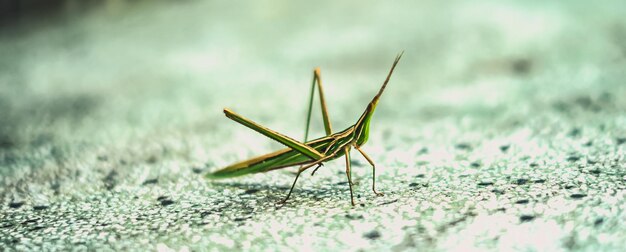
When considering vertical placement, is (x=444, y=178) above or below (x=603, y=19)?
below

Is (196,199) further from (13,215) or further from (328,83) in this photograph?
(328,83)

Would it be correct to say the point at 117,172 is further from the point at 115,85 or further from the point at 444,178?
the point at 115,85

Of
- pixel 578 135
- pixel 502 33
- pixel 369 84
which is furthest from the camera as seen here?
pixel 502 33

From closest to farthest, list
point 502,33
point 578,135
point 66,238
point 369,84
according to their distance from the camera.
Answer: point 66,238, point 578,135, point 369,84, point 502,33

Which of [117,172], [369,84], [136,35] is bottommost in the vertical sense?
[117,172]

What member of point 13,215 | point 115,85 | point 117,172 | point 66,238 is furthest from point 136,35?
point 66,238

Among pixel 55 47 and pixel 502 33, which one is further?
pixel 55 47
